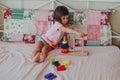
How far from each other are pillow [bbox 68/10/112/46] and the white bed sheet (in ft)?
0.29

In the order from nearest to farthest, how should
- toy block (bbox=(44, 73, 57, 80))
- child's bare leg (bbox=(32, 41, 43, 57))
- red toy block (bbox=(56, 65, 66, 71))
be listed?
toy block (bbox=(44, 73, 57, 80)) < red toy block (bbox=(56, 65, 66, 71)) < child's bare leg (bbox=(32, 41, 43, 57))

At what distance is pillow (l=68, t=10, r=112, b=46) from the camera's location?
2477 millimetres

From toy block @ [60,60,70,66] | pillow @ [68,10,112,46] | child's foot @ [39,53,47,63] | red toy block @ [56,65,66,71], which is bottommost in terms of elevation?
red toy block @ [56,65,66,71]

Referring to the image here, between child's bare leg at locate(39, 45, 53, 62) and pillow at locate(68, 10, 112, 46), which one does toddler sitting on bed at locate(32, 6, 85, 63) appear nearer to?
child's bare leg at locate(39, 45, 53, 62)

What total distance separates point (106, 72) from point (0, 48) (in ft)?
3.69

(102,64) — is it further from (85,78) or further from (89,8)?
(89,8)

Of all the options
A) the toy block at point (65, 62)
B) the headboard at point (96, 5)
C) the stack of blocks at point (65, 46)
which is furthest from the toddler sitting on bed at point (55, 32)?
the toy block at point (65, 62)

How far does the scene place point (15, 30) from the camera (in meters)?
2.61

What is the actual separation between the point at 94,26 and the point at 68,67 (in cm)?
74

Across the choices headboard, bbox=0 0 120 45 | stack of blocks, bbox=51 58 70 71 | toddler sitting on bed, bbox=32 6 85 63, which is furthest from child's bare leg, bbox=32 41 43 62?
headboard, bbox=0 0 120 45

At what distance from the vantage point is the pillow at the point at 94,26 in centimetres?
248

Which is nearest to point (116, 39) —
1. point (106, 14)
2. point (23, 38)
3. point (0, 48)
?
point (106, 14)

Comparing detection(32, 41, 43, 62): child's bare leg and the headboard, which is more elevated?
the headboard

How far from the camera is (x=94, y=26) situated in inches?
98.0
